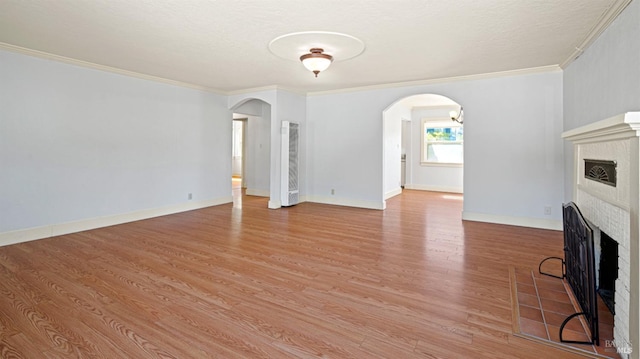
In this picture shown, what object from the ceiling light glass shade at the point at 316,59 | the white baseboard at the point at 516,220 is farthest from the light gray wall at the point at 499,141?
the ceiling light glass shade at the point at 316,59

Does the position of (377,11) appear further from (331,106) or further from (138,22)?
(331,106)

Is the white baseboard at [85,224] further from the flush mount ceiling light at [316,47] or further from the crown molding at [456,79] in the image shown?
the crown molding at [456,79]

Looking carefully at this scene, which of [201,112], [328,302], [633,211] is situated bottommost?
[328,302]

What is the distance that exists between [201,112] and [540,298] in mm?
6187

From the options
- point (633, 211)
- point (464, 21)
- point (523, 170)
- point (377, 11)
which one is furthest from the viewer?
point (523, 170)

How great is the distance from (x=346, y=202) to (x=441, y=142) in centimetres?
430

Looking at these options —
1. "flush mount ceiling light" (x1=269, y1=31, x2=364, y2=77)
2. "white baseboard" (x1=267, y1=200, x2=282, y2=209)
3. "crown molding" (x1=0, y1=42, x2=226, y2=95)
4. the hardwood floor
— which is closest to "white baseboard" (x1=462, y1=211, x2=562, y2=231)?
the hardwood floor

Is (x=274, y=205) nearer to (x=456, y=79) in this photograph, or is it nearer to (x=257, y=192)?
(x=257, y=192)

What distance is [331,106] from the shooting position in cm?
691

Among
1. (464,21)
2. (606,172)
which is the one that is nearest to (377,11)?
(464,21)

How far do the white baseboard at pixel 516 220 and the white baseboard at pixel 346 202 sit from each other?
5.43 ft

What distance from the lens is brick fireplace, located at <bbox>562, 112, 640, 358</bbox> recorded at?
66.6 inches

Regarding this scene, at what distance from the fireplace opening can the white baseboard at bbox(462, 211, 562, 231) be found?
280 centimetres

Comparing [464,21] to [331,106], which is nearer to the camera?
[464,21]
